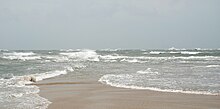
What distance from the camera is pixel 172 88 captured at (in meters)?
10.1

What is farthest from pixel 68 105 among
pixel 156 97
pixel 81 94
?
pixel 156 97

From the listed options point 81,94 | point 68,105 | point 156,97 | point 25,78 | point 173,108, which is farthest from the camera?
point 25,78

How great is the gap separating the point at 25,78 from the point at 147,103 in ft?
25.2

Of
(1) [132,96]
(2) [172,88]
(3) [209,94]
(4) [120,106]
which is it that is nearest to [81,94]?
(1) [132,96]

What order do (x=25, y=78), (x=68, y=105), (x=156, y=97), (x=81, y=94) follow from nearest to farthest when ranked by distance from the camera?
(x=68, y=105)
(x=156, y=97)
(x=81, y=94)
(x=25, y=78)

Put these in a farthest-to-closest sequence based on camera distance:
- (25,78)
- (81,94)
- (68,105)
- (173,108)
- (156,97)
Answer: (25,78)
(81,94)
(156,97)
(68,105)
(173,108)

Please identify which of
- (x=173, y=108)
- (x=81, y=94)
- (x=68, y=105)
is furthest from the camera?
(x=81, y=94)

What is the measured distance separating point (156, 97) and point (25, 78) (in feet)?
24.1

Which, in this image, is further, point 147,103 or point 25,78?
point 25,78

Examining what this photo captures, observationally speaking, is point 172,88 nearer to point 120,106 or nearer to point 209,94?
point 209,94

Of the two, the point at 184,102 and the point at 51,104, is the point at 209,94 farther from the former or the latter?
the point at 51,104

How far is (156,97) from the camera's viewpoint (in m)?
8.41

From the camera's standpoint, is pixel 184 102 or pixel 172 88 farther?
pixel 172 88

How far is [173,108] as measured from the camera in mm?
6844
